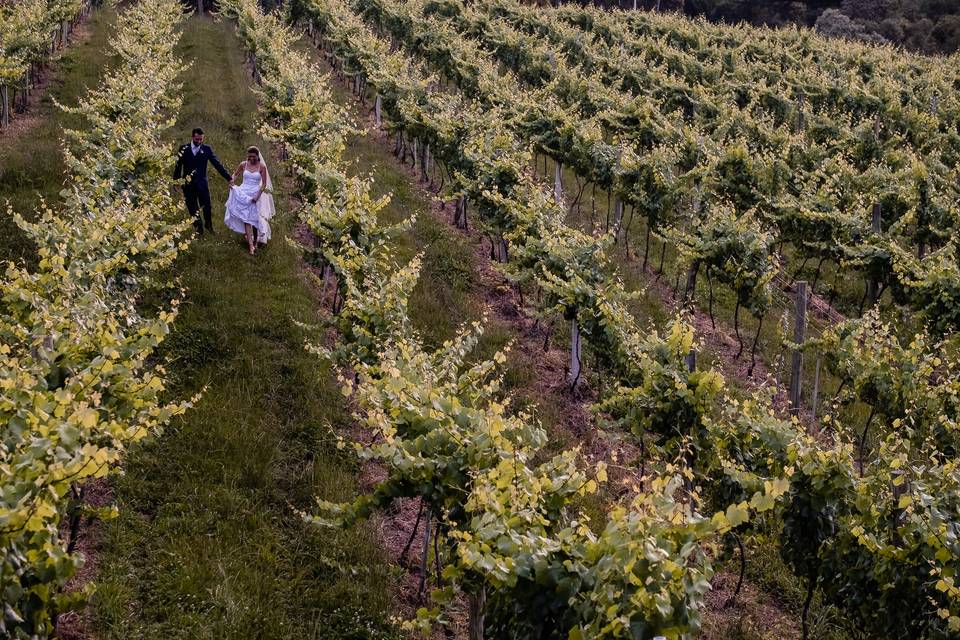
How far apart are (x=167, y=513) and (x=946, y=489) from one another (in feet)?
26.2

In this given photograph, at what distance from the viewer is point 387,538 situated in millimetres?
9609

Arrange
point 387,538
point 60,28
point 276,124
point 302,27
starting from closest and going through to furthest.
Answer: point 387,538
point 276,124
point 60,28
point 302,27

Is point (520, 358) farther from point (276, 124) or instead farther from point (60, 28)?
point (60, 28)

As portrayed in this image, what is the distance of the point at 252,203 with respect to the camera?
596 inches

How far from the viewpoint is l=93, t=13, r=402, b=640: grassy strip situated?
780 cm

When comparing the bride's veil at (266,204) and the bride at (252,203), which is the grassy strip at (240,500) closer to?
the bride at (252,203)

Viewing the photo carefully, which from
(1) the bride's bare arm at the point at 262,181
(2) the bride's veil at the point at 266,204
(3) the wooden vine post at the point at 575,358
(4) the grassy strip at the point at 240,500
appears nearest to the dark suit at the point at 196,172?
(1) the bride's bare arm at the point at 262,181

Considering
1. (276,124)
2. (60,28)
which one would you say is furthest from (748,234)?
(60,28)

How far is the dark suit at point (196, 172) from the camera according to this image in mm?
14625

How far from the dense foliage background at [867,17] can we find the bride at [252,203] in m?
53.8

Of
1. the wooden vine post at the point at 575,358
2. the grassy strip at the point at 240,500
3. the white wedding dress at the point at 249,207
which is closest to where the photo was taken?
the grassy strip at the point at 240,500

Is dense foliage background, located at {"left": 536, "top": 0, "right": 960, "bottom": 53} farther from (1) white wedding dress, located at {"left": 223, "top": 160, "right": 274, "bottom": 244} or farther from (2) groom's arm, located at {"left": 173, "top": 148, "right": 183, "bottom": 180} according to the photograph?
(2) groom's arm, located at {"left": 173, "top": 148, "right": 183, "bottom": 180}

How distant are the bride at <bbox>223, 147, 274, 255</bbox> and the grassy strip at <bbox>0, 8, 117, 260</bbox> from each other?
10.9ft

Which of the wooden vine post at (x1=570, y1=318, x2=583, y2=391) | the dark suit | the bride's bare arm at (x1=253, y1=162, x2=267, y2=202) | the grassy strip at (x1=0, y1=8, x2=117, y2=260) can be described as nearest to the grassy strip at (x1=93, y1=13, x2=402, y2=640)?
the dark suit
